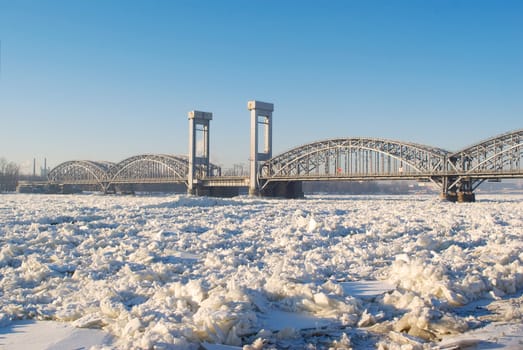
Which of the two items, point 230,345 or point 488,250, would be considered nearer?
point 230,345

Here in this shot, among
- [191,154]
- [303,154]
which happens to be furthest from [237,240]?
[191,154]

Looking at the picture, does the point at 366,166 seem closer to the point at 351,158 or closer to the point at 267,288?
the point at 351,158

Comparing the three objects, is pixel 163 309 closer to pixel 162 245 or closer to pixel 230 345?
pixel 230 345

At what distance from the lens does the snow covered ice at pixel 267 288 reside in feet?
24.6

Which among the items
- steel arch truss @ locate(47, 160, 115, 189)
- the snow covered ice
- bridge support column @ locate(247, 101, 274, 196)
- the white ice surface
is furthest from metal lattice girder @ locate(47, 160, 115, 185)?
the white ice surface

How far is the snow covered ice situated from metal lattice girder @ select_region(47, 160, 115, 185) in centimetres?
12186

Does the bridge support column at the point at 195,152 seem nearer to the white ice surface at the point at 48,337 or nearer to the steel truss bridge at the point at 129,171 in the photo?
the steel truss bridge at the point at 129,171

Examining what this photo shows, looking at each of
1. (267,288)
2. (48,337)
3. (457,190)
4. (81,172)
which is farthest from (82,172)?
(48,337)

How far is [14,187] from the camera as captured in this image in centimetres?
15725

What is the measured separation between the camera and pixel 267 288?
9438mm

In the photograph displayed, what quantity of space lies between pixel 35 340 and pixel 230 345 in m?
2.98

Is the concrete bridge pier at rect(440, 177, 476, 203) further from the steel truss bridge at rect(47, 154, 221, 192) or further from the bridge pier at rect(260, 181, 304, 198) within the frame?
the steel truss bridge at rect(47, 154, 221, 192)

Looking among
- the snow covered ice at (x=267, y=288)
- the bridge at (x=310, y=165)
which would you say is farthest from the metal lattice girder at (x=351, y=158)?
the snow covered ice at (x=267, y=288)

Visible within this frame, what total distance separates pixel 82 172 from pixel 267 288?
152m
